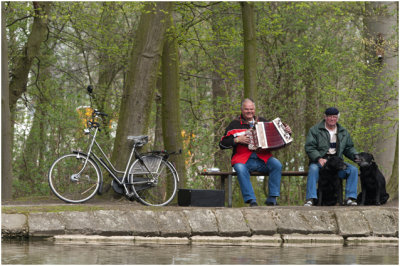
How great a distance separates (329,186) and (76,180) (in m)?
3.76

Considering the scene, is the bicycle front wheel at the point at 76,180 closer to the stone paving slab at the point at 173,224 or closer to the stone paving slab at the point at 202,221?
the stone paving slab at the point at 173,224

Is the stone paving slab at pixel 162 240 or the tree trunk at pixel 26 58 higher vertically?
the tree trunk at pixel 26 58

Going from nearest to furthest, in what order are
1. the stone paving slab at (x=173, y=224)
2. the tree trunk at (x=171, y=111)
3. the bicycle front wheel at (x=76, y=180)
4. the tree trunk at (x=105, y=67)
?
the stone paving slab at (x=173, y=224), the bicycle front wheel at (x=76, y=180), the tree trunk at (x=171, y=111), the tree trunk at (x=105, y=67)

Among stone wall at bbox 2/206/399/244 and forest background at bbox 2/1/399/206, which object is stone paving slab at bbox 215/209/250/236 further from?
forest background at bbox 2/1/399/206

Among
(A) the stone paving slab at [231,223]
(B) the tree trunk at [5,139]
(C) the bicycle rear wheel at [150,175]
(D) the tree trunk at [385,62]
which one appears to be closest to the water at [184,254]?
(A) the stone paving slab at [231,223]

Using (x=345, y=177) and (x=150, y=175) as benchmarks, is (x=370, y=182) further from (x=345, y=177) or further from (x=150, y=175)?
(x=150, y=175)

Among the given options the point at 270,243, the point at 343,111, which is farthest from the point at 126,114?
the point at 343,111

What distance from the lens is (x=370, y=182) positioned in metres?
10.3

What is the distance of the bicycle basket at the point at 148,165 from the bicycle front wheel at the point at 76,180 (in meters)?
0.66

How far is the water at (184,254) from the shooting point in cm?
634

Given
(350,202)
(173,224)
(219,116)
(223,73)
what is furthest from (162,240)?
(223,73)

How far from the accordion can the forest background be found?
2881 mm

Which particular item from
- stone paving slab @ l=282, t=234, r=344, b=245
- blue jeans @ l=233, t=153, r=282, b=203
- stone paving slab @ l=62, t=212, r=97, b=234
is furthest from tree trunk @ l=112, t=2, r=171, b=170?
stone paving slab @ l=282, t=234, r=344, b=245

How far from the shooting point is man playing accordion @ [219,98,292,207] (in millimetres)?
10133
